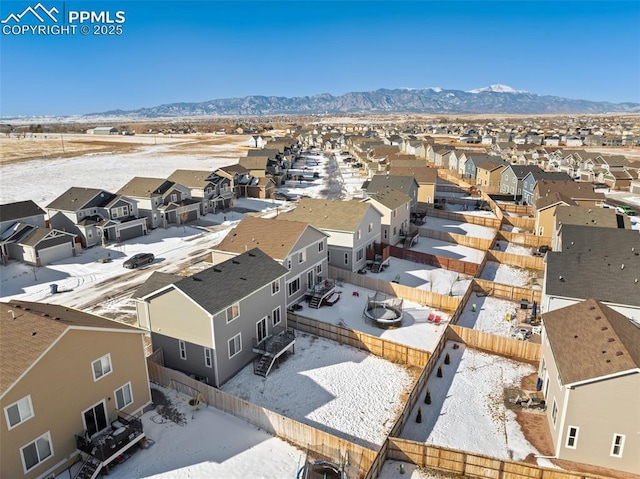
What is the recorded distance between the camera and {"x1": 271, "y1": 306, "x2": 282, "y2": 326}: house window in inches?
1143

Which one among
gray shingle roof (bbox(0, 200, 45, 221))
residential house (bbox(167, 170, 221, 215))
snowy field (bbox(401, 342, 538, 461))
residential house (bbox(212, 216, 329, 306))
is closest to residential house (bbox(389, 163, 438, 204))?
residential house (bbox(167, 170, 221, 215))

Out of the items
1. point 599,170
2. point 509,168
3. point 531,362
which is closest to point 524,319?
point 531,362

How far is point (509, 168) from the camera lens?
76.8 m

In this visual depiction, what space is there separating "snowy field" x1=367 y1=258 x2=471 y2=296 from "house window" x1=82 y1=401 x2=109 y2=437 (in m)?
27.0

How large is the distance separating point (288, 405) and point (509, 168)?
68.1 metres

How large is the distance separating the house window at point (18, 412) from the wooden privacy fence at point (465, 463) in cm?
1480

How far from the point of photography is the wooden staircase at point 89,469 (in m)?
17.6

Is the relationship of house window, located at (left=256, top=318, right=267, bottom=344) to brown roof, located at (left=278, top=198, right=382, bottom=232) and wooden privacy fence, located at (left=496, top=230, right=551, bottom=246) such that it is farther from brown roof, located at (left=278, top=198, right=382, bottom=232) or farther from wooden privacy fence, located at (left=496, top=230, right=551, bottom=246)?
wooden privacy fence, located at (left=496, top=230, right=551, bottom=246)

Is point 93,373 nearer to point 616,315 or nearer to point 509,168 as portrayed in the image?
point 616,315

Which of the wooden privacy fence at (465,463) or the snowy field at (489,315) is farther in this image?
the snowy field at (489,315)

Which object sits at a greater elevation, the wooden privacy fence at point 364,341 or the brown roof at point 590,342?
the brown roof at point 590,342

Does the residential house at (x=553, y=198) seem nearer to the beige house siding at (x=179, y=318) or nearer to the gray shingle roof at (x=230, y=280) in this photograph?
the gray shingle roof at (x=230, y=280)

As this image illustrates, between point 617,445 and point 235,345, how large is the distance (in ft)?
64.2

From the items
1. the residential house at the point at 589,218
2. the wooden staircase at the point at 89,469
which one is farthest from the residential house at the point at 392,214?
the wooden staircase at the point at 89,469
